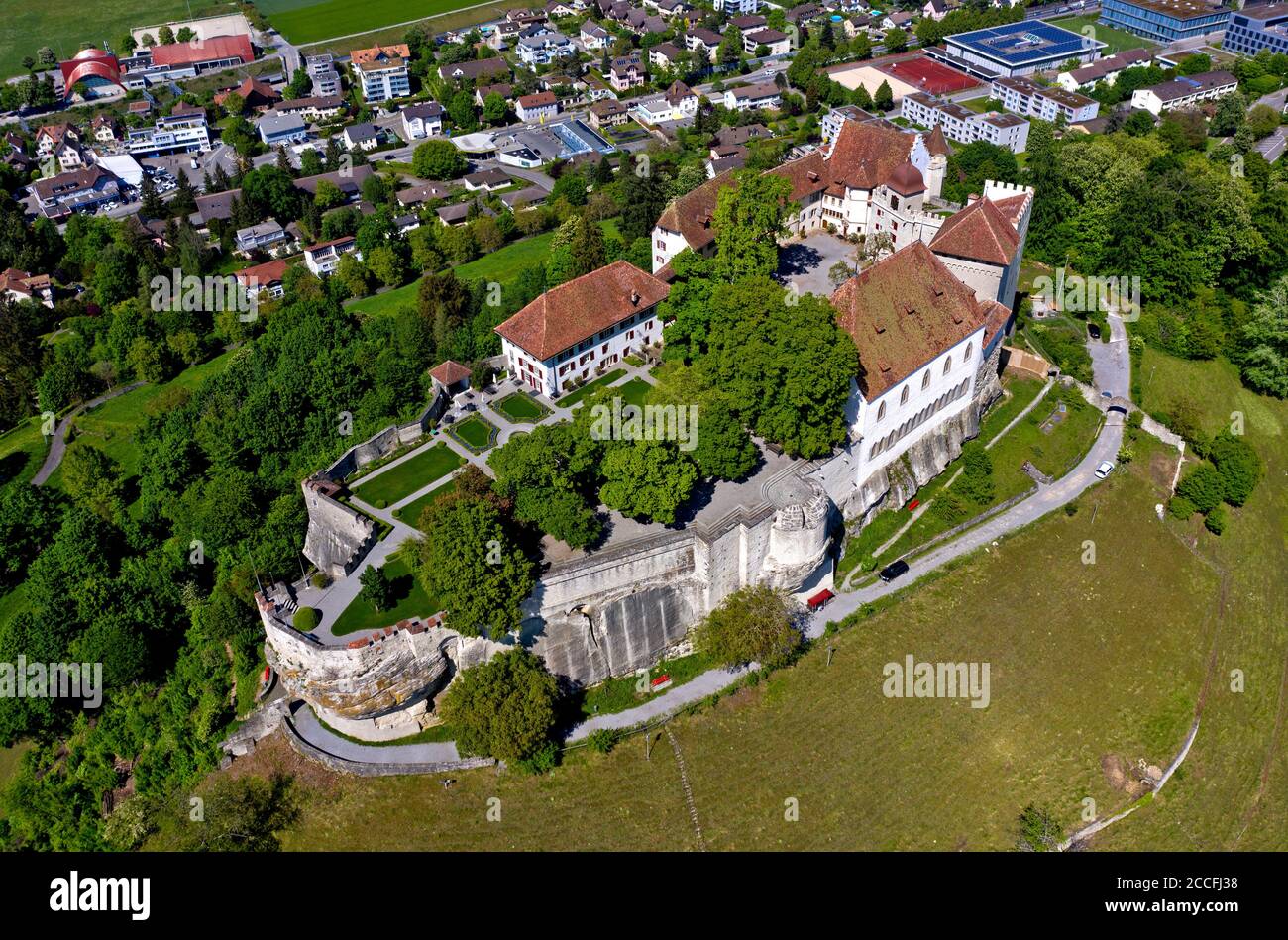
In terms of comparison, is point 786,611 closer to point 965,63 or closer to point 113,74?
point 965,63

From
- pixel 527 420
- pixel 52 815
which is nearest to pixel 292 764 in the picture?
pixel 52 815

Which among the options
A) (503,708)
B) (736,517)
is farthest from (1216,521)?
(503,708)

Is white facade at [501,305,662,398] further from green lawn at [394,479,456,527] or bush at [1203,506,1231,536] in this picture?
bush at [1203,506,1231,536]

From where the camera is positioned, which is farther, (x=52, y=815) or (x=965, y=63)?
(x=965, y=63)

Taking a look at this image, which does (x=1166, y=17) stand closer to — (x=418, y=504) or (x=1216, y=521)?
(x=1216, y=521)

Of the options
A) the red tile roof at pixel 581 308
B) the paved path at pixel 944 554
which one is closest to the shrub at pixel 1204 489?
the paved path at pixel 944 554

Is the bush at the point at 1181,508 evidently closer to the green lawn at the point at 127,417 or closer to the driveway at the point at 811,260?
the driveway at the point at 811,260
